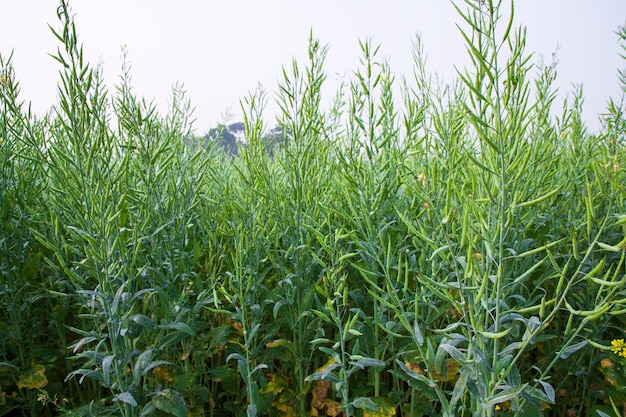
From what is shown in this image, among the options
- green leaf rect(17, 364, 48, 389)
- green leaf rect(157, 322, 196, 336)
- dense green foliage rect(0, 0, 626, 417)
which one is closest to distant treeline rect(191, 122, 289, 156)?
dense green foliage rect(0, 0, 626, 417)

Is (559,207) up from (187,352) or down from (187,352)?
up

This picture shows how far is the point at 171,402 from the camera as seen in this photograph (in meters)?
1.79

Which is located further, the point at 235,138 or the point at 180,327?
the point at 235,138

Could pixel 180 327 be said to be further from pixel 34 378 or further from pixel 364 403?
pixel 34 378

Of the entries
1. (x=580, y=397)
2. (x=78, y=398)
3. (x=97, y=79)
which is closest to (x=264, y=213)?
(x=97, y=79)

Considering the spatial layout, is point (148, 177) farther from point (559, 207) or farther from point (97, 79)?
point (559, 207)

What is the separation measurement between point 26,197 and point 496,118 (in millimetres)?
Result: 2139

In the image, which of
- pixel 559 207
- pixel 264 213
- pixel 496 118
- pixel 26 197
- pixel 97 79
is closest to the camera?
pixel 496 118

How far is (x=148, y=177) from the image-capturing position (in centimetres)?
205

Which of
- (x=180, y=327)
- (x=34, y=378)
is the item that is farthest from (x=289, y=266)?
(x=34, y=378)

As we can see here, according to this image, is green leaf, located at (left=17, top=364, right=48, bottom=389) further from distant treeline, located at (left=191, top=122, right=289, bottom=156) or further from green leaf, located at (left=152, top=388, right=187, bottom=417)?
distant treeline, located at (left=191, top=122, right=289, bottom=156)

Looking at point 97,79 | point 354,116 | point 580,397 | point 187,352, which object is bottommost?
point 580,397

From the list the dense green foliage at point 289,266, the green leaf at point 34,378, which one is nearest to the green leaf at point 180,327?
the dense green foliage at point 289,266

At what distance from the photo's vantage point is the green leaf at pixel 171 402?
69.6 inches
